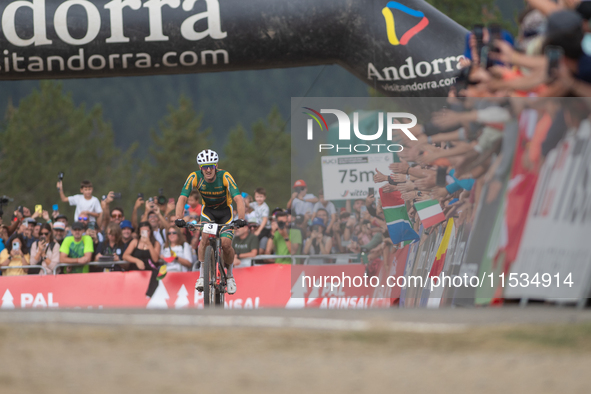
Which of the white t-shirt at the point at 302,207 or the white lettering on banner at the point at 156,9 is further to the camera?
the white lettering on banner at the point at 156,9

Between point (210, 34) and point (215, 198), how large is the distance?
2235 millimetres

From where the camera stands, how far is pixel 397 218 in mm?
7953

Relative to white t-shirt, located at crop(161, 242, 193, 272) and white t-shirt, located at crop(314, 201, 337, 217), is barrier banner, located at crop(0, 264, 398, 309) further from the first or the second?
white t-shirt, located at crop(314, 201, 337, 217)

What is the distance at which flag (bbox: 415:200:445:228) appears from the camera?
7.29 meters

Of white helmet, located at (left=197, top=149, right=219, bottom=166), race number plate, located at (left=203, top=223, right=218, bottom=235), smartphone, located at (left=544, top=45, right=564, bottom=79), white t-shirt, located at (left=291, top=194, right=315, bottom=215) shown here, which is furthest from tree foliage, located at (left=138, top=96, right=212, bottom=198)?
smartphone, located at (left=544, top=45, right=564, bottom=79)

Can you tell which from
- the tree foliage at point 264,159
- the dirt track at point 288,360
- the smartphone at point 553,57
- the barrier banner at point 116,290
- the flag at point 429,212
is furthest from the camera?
the tree foliage at point 264,159

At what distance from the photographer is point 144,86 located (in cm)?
13900

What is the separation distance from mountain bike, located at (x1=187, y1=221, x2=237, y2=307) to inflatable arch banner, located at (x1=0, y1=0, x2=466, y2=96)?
8.26ft

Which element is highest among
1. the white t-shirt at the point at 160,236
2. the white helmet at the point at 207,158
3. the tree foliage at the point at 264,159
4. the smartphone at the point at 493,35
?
the tree foliage at the point at 264,159

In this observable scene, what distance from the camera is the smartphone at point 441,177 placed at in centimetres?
679

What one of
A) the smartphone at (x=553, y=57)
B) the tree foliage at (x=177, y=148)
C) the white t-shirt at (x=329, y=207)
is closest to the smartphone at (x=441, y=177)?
the smartphone at (x=553, y=57)

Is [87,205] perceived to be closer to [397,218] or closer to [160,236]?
[160,236]

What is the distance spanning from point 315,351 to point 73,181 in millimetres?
66208

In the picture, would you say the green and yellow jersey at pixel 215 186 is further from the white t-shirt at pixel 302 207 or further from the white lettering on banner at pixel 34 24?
the white lettering on banner at pixel 34 24
